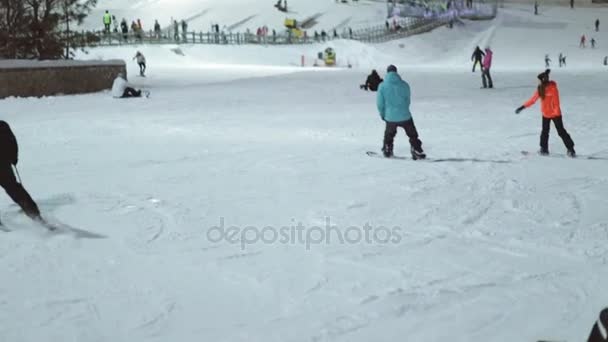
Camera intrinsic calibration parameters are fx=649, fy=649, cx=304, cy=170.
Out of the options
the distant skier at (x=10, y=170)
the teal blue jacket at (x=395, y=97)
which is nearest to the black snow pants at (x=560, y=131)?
the teal blue jacket at (x=395, y=97)

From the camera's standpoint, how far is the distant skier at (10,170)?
5559 millimetres

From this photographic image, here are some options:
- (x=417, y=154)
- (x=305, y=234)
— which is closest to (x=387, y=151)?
(x=417, y=154)

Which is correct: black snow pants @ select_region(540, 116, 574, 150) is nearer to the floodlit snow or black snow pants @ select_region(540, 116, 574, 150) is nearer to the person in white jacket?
the floodlit snow

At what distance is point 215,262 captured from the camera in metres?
4.79

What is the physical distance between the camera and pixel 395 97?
8.55 metres

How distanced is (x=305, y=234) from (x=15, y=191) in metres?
2.59

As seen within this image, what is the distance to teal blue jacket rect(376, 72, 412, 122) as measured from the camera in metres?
8.52

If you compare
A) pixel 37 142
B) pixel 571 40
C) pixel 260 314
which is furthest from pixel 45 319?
pixel 571 40

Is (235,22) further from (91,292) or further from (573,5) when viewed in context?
(91,292)

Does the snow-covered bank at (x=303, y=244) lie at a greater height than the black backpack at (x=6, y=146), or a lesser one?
lesser

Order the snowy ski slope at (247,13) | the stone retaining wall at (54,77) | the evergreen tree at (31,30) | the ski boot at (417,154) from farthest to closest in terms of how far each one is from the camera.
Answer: the snowy ski slope at (247,13), the evergreen tree at (31,30), the stone retaining wall at (54,77), the ski boot at (417,154)

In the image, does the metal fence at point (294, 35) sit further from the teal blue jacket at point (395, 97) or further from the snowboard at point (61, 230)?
the snowboard at point (61, 230)

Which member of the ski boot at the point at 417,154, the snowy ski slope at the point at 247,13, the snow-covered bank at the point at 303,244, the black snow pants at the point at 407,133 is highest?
the snowy ski slope at the point at 247,13

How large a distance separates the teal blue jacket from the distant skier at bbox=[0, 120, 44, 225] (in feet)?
15.3
